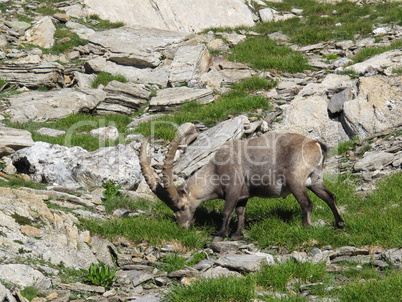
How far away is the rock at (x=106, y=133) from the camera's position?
1473cm

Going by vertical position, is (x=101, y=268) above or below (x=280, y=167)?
below

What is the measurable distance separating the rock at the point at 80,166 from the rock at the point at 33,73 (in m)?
5.35

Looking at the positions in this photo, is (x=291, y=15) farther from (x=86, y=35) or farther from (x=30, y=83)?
(x=30, y=83)

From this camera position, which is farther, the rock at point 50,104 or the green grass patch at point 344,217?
the rock at point 50,104

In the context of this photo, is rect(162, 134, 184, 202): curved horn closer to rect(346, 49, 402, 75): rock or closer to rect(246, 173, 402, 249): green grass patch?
rect(246, 173, 402, 249): green grass patch

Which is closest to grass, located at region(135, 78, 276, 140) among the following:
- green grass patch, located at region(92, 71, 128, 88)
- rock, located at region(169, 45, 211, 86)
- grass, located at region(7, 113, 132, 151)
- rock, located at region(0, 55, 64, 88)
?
grass, located at region(7, 113, 132, 151)

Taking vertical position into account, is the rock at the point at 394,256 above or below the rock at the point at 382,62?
Answer: below

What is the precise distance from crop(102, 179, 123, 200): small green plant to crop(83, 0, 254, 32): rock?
12279 millimetres

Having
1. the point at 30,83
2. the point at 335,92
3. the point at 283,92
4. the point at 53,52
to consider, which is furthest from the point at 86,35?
the point at 335,92

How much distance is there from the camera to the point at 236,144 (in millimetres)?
10148

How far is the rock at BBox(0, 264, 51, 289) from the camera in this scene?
6414mm

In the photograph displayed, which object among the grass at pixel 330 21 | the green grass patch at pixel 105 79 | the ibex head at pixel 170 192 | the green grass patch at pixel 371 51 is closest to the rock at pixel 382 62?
the green grass patch at pixel 371 51

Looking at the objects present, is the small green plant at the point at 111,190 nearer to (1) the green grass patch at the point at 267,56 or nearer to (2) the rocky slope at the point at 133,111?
(2) the rocky slope at the point at 133,111

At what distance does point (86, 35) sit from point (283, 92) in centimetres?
886
